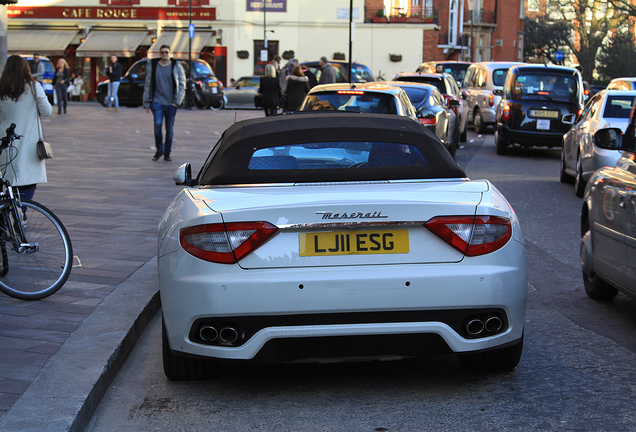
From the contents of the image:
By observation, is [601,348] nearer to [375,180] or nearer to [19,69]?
[375,180]

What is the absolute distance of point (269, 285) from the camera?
12.9 feet

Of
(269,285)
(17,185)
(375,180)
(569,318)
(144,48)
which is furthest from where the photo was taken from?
(144,48)

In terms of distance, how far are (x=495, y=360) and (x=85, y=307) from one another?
2641mm

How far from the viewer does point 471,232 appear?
4.07 metres

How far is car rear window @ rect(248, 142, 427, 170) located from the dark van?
531 inches

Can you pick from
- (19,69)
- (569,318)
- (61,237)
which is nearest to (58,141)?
(19,69)

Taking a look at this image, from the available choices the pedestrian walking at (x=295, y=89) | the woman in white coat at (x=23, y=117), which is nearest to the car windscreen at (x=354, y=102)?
the woman in white coat at (x=23, y=117)

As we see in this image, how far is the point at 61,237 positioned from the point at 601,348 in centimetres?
359

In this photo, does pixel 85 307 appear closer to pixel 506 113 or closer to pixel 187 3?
pixel 506 113

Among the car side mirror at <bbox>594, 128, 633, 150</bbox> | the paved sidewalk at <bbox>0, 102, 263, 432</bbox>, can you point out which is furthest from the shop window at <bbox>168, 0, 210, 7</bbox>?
the car side mirror at <bbox>594, 128, 633, 150</bbox>

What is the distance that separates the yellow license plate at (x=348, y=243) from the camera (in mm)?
3973

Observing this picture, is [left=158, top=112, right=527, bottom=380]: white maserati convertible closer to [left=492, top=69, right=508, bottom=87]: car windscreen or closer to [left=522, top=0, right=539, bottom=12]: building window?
[left=492, top=69, right=508, bottom=87]: car windscreen

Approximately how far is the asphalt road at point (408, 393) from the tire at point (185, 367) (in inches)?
2.0

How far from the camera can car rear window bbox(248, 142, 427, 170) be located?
485 centimetres
